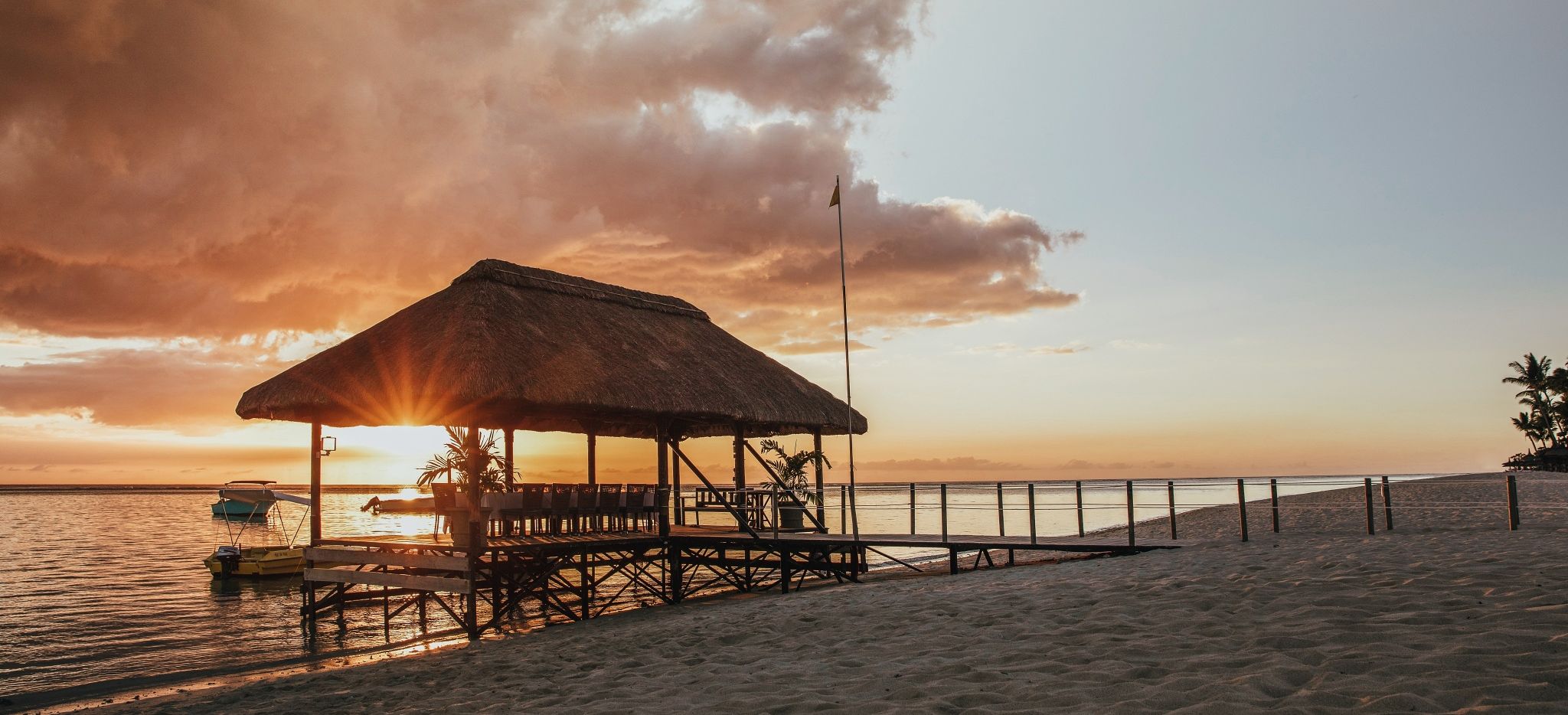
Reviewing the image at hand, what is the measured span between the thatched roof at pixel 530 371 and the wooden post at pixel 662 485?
1.17 ft

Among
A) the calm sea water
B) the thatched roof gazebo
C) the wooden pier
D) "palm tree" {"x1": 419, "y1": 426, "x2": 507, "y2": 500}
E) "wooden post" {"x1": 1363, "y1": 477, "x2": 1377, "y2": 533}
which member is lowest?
the calm sea water

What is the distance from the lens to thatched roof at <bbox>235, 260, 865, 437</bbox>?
1352cm

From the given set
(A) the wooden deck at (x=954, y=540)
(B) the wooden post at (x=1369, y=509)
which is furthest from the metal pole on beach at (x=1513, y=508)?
(A) the wooden deck at (x=954, y=540)

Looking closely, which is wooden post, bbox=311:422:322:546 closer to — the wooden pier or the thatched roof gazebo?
the thatched roof gazebo

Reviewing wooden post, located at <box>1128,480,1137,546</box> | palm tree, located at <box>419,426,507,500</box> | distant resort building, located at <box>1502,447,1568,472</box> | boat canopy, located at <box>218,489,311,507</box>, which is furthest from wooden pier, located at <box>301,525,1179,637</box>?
distant resort building, located at <box>1502,447,1568,472</box>

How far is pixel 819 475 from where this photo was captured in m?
18.9

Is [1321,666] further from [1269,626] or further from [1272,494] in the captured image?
[1272,494]

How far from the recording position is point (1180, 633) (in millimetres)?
6391

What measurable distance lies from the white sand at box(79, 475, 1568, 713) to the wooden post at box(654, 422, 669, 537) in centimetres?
398

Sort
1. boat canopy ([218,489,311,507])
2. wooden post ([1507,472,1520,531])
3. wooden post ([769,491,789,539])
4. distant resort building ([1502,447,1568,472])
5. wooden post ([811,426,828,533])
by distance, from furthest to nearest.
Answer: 1. distant resort building ([1502,447,1568,472])
2. boat canopy ([218,489,311,507])
3. wooden post ([811,426,828,533])
4. wooden post ([769,491,789,539])
5. wooden post ([1507,472,1520,531])

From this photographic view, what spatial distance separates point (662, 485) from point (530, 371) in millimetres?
3254

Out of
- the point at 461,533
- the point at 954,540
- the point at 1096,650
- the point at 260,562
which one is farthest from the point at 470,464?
the point at 260,562

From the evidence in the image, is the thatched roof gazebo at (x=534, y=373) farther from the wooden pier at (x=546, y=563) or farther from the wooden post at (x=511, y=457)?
the wooden pier at (x=546, y=563)

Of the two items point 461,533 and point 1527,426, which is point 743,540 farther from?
point 1527,426
